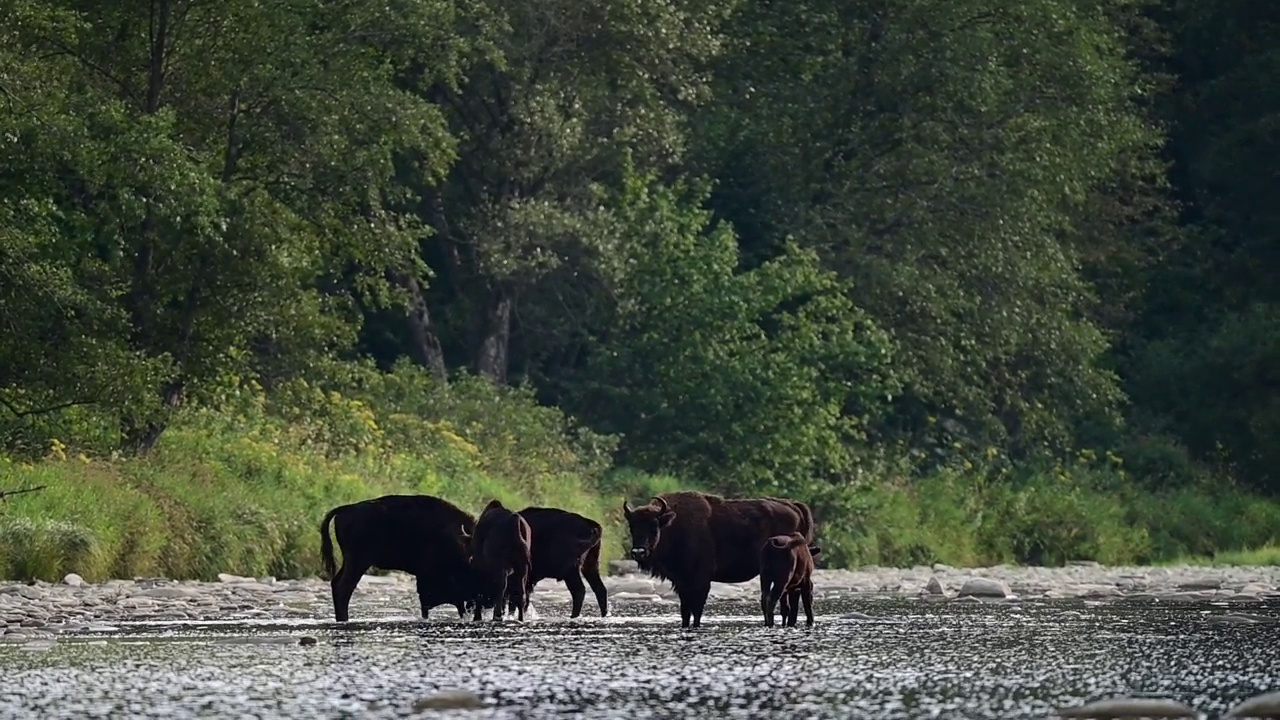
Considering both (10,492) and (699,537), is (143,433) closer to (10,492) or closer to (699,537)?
(10,492)

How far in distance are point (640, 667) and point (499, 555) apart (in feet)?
14.8

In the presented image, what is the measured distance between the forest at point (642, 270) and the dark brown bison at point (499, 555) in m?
5.58

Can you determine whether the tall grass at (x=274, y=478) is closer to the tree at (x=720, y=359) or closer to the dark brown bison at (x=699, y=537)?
the tree at (x=720, y=359)

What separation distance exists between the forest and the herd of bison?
4.88 metres

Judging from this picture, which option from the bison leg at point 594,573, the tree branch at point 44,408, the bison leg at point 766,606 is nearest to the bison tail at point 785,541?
the bison leg at point 766,606

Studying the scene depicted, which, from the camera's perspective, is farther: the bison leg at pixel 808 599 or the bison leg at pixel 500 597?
the bison leg at pixel 500 597

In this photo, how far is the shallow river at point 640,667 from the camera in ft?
37.2

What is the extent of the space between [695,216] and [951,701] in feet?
83.2

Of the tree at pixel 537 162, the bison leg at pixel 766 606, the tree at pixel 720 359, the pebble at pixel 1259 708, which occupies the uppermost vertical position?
the tree at pixel 537 162

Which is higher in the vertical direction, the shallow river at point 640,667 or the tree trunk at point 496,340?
the tree trunk at point 496,340

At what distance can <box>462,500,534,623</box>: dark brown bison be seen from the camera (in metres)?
17.8

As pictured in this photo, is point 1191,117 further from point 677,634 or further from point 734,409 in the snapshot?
point 677,634

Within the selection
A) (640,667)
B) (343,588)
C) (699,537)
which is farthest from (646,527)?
(640,667)

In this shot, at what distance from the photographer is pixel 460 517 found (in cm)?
1845
